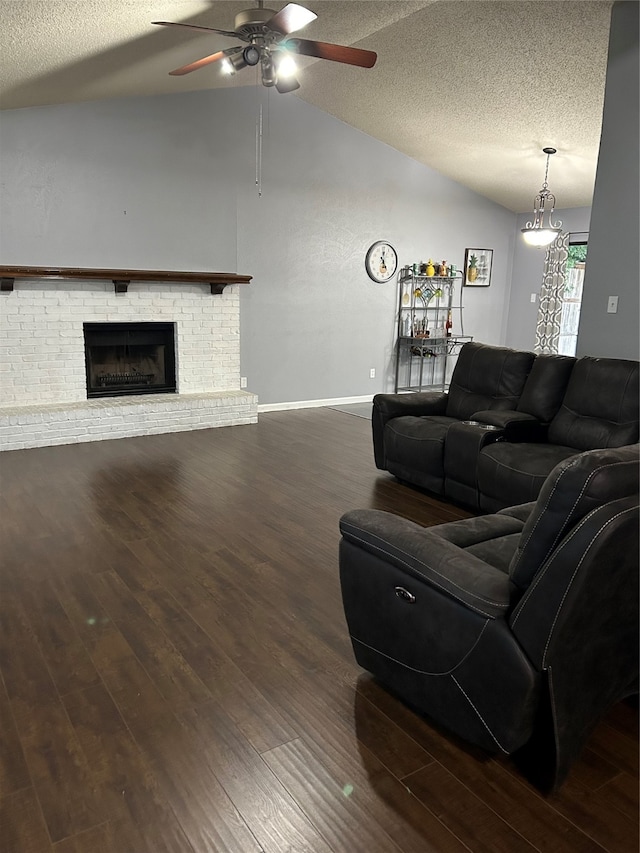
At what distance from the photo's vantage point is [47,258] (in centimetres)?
573

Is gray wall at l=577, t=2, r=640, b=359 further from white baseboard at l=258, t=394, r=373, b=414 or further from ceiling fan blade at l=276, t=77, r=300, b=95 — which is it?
white baseboard at l=258, t=394, r=373, b=414

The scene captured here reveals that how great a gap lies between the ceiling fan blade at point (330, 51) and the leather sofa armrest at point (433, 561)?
2.80m

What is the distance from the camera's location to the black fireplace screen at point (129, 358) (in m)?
6.18

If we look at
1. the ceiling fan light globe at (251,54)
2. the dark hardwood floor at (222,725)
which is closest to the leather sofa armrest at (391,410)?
the dark hardwood floor at (222,725)

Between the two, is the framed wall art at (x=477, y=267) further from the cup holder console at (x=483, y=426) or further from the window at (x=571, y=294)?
the cup holder console at (x=483, y=426)

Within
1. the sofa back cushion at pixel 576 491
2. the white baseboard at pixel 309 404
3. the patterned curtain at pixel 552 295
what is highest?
the patterned curtain at pixel 552 295

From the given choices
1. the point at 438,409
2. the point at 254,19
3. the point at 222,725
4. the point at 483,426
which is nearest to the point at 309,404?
the point at 438,409

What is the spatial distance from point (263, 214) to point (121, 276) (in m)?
1.88

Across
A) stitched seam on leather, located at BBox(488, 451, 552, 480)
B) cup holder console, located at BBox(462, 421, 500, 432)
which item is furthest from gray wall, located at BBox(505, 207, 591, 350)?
stitched seam on leather, located at BBox(488, 451, 552, 480)

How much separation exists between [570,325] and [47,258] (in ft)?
22.5

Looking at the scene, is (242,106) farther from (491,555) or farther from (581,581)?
(581,581)

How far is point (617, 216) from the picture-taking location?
14.2 ft

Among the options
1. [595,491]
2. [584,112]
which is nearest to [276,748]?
[595,491]

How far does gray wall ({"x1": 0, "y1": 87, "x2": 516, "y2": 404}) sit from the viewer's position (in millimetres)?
5707
